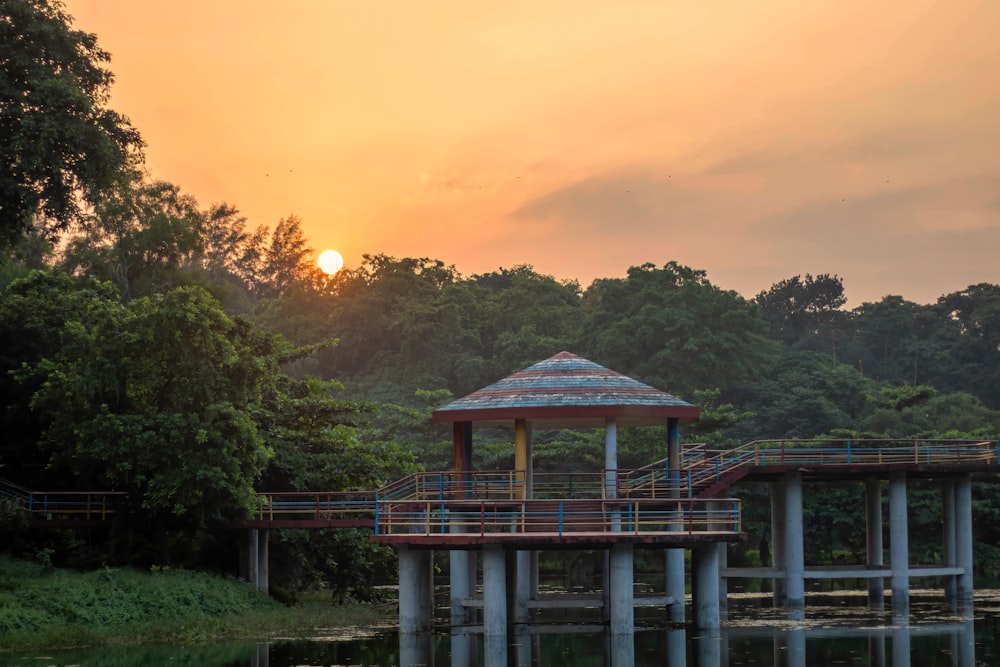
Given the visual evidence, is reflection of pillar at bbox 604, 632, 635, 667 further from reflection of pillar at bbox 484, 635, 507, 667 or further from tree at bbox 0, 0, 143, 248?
tree at bbox 0, 0, 143, 248

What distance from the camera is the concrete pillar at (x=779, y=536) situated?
180 feet

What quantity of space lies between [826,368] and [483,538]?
238 ft

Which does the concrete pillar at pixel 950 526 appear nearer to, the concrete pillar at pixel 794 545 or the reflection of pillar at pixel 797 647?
the concrete pillar at pixel 794 545

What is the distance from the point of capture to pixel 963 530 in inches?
2308

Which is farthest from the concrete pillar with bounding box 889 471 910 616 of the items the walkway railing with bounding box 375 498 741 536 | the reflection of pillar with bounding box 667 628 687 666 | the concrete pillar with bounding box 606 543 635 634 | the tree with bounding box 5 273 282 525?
the tree with bounding box 5 273 282 525

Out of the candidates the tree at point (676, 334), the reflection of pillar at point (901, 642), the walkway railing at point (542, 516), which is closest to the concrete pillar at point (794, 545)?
the reflection of pillar at point (901, 642)

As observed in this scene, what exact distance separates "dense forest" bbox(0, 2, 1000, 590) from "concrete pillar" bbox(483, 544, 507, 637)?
470 inches

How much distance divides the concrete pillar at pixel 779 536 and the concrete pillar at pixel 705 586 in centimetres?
1024

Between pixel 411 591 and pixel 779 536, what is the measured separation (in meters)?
18.7

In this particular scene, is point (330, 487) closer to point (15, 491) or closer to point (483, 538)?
point (15, 491)

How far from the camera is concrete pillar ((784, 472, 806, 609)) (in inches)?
2085

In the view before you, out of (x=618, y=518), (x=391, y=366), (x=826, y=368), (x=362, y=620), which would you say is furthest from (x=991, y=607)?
(x=391, y=366)

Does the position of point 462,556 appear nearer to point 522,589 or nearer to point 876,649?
point 522,589

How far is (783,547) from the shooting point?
55.1 m
